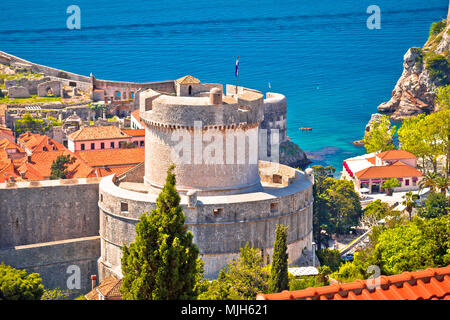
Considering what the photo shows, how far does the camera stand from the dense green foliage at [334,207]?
6294cm

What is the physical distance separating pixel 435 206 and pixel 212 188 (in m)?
25.7

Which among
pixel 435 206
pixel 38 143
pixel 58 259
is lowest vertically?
pixel 435 206

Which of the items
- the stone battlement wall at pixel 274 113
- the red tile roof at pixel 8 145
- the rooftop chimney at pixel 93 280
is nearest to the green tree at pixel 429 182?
the stone battlement wall at pixel 274 113

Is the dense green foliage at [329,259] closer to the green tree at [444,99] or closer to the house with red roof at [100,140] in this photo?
the house with red roof at [100,140]

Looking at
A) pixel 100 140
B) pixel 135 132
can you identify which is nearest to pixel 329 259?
pixel 100 140

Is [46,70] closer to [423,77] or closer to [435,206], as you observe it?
[423,77]

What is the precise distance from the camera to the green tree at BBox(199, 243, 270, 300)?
33.1 metres

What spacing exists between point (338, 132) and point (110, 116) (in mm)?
39177

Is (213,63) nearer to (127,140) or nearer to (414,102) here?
(414,102)

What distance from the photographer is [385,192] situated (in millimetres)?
79062

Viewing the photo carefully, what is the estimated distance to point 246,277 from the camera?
34812 millimetres

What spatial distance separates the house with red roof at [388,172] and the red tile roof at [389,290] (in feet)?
196

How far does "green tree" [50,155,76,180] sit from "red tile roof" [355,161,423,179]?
2784cm

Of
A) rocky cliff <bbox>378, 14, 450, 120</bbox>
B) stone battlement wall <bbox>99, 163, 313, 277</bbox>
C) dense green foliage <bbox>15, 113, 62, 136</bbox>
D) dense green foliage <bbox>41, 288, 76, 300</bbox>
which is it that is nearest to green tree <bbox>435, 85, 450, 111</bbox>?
rocky cliff <bbox>378, 14, 450, 120</bbox>
